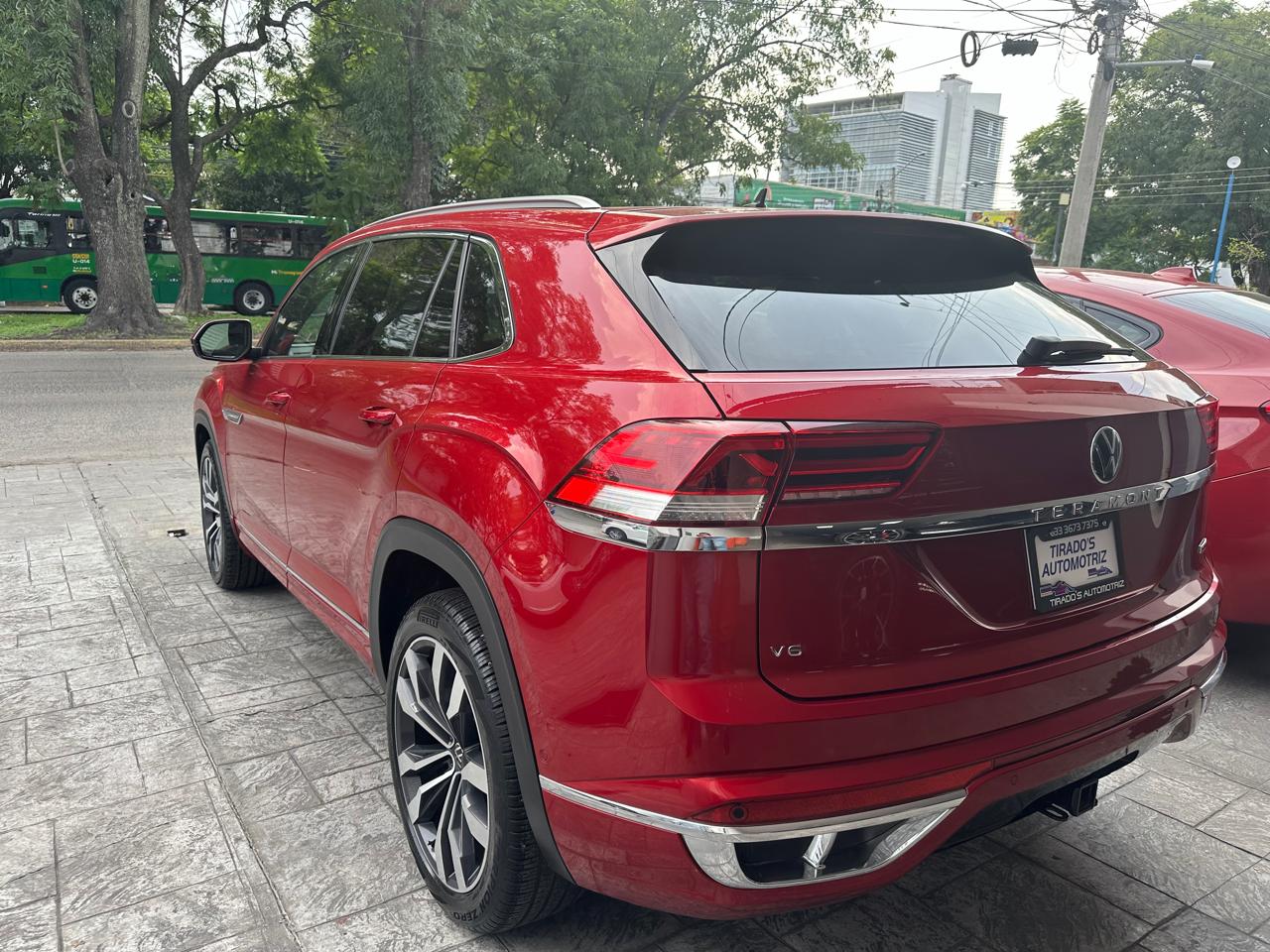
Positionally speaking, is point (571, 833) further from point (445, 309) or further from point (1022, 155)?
point (1022, 155)

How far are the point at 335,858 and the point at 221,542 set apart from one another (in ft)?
8.41

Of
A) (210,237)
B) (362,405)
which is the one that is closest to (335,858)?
(362,405)

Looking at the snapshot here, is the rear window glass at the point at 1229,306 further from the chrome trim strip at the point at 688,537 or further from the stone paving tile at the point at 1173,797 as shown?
the chrome trim strip at the point at 688,537

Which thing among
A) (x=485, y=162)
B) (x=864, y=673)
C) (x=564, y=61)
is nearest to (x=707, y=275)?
(x=864, y=673)

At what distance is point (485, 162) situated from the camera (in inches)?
1160

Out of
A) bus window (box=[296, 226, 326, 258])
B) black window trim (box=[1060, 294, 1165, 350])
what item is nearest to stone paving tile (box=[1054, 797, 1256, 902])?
black window trim (box=[1060, 294, 1165, 350])

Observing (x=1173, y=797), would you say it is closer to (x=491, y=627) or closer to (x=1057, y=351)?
(x=1057, y=351)

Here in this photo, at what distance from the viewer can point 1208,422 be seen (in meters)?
2.44

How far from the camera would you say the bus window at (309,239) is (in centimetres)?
2928

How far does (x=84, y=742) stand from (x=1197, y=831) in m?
3.59

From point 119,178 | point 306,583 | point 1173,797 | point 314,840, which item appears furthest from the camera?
point 119,178

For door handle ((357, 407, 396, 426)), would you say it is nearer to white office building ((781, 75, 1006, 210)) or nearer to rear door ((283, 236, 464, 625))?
rear door ((283, 236, 464, 625))

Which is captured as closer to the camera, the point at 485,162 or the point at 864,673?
the point at 864,673

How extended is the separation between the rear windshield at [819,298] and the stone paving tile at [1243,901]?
146 cm
